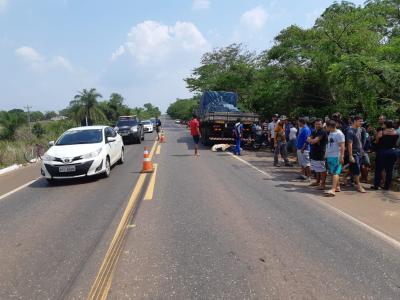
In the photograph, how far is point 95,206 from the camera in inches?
285

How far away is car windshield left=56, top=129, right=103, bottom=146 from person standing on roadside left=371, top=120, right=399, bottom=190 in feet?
24.9

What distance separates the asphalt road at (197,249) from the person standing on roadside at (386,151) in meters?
2.13

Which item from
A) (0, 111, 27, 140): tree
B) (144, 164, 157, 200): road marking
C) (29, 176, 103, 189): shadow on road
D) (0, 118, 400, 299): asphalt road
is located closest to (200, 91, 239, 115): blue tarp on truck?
(144, 164, 157, 200): road marking

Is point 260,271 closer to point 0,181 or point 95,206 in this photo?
point 95,206

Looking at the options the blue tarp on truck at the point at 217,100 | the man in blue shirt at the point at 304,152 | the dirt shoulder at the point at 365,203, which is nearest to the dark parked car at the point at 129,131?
the blue tarp on truck at the point at 217,100

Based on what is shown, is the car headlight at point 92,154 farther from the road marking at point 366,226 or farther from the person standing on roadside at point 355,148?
the person standing on roadside at point 355,148

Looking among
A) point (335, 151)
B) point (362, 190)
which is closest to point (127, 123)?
point (335, 151)

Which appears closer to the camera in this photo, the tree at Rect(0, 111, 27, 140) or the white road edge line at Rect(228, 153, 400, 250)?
the white road edge line at Rect(228, 153, 400, 250)

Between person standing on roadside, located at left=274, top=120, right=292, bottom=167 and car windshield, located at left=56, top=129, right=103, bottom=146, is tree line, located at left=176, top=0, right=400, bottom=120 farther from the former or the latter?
car windshield, located at left=56, top=129, right=103, bottom=146

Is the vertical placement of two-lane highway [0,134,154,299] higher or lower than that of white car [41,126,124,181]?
lower

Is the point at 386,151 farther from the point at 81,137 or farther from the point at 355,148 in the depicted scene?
the point at 81,137

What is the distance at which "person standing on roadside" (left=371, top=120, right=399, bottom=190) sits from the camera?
8453mm

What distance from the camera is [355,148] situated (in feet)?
28.8

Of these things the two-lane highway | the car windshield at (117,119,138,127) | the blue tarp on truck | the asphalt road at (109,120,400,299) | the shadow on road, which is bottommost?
the shadow on road
